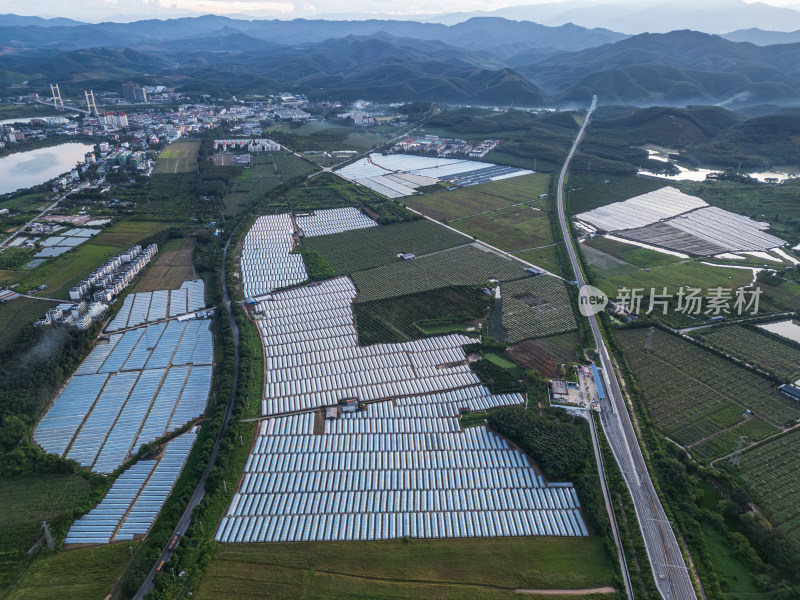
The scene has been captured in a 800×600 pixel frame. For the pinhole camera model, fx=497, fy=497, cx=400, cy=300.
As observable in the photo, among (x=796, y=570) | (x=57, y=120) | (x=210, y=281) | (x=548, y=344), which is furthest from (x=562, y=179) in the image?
(x=57, y=120)

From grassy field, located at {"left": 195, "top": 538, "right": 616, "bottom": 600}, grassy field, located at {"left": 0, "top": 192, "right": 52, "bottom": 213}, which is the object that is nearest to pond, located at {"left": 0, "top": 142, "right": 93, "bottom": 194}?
grassy field, located at {"left": 0, "top": 192, "right": 52, "bottom": 213}

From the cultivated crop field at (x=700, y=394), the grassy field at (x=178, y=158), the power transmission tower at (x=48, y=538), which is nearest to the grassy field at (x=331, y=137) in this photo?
the grassy field at (x=178, y=158)

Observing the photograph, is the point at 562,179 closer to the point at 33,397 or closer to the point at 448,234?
the point at 448,234

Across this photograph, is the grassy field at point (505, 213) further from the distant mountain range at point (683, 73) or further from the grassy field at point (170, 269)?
the distant mountain range at point (683, 73)

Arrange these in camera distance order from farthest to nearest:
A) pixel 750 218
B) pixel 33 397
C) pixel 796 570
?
1. pixel 750 218
2. pixel 33 397
3. pixel 796 570

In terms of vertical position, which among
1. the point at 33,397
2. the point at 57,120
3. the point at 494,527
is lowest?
the point at 494,527

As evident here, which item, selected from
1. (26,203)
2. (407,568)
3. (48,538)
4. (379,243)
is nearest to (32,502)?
(48,538)

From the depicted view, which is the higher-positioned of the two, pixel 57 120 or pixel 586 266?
pixel 57 120
